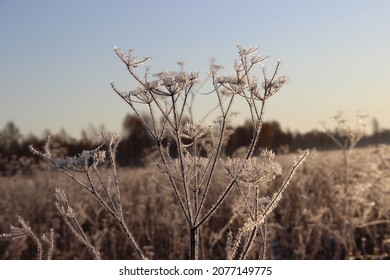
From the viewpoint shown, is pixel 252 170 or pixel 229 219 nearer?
pixel 252 170

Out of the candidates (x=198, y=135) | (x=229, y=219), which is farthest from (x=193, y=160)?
(x=229, y=219)

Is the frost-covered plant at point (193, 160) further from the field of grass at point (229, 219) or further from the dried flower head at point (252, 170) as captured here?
the field of grass at point (229, 219)

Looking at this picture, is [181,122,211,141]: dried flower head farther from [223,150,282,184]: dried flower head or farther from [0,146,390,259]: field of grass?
[0,146,390,259]: field of grass

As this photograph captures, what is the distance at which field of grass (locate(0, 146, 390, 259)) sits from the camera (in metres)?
4.68

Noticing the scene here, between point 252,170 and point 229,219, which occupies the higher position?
point 252,170

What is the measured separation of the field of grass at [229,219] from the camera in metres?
4.68

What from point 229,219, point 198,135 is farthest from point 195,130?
point 229,219

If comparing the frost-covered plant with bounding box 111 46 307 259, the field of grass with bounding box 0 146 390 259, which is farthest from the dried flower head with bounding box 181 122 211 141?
the field of grass with bounding box 0 146 390 259

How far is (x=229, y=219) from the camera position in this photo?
5617 mm

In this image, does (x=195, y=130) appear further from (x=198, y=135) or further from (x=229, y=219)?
(x=229, y=219)

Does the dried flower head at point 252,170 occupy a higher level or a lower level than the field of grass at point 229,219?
higher

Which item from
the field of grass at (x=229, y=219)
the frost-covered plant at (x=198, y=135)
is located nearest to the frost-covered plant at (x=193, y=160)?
the frost-covered plant at (x=198, y=135)

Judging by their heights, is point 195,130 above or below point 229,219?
above
